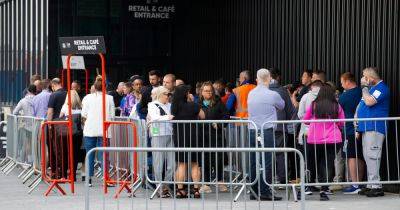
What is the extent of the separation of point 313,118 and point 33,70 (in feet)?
55.6

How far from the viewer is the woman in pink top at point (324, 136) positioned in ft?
47.4

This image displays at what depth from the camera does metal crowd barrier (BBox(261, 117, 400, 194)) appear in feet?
47.1

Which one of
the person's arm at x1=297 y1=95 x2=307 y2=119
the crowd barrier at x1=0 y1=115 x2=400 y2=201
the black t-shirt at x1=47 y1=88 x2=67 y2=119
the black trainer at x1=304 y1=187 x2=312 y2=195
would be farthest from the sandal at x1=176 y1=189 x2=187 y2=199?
the black t-shirt at x1=47 y1=88 x2=67 y2=119

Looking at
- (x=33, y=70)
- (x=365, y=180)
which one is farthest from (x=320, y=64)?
(x=33, y=70)

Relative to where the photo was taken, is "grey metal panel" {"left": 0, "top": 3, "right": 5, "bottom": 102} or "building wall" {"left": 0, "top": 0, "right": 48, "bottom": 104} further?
"grey metal panel" {"left": 0, "top": 3, "right": 5, "bottom": 102}

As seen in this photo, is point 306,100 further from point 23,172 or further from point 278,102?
point 23,172

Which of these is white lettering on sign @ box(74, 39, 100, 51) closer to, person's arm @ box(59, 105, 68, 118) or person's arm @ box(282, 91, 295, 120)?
person's arm @ box(59, 105, 68, 118)

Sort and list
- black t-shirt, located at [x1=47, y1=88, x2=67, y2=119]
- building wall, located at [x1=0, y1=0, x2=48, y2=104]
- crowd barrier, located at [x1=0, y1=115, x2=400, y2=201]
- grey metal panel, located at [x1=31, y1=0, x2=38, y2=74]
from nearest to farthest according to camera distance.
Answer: crowd barrier, located at [x1=0, y1=115, x2=400, y2=201] → black t-shirt, located at [x1=47, y1=88, x2=67, y2=119] → building wall, located at [x1=0, y1=0, x2=48, y2=104] → grey metal panel, located at [x1=31, y1=0, x2=38, y2=74]

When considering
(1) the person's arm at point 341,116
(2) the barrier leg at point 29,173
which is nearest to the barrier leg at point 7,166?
(2) the barrier leg at point 29,173

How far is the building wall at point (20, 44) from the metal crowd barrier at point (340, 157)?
550 inches

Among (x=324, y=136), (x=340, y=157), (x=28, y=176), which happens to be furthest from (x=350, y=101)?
(x=28, y=176)

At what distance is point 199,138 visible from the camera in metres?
15.1

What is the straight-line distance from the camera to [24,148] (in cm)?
1933

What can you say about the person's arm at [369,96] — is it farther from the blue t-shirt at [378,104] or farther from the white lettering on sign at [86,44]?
the white lettering on sign at [86,44]
